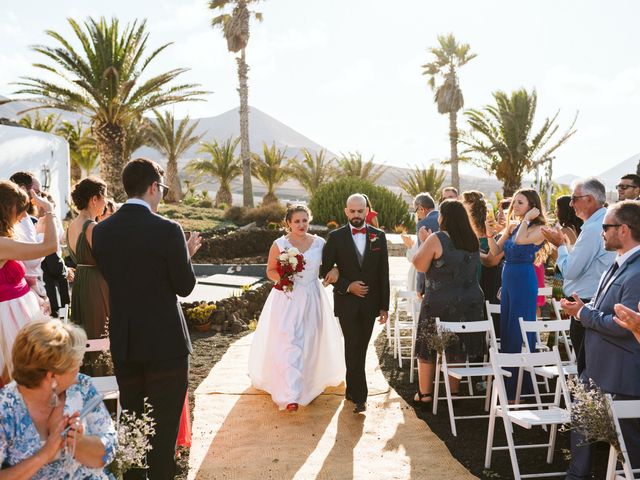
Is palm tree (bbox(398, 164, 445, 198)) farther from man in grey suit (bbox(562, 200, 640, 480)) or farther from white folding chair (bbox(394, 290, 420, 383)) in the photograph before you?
man in grey suit (bbox(562, 200, 640, 480))

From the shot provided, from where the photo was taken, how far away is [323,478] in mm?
4973

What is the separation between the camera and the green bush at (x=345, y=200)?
27.8m

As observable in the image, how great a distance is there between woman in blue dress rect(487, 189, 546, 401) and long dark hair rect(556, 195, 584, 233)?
197 millimetres

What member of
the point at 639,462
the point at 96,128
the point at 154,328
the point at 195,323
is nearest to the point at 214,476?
the point at 154,328

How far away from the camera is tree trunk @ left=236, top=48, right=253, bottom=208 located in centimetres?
3281

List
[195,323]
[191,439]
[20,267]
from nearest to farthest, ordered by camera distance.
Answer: [20,267], [191,439], [195,323]

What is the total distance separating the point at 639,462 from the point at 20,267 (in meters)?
4.21

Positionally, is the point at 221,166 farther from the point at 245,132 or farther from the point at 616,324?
the point at 616,324

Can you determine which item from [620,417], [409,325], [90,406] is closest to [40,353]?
[90,406]

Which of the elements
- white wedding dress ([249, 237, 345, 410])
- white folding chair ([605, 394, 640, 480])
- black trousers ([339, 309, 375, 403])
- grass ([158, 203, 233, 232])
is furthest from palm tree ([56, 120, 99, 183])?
white folding chair ([605, 394, 640, 480])

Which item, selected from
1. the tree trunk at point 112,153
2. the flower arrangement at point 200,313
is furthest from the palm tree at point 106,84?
the flower arrangement at point 200,313

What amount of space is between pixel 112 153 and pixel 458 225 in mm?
16649

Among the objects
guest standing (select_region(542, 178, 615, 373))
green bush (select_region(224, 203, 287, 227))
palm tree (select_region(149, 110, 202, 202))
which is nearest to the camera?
guest standing (select_region(542, 178, 615, 373))

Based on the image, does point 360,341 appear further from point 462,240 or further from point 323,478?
point 323,478
